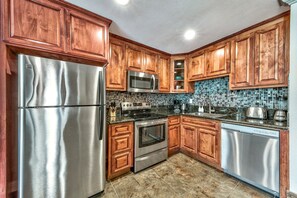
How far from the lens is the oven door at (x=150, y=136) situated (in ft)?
7.44

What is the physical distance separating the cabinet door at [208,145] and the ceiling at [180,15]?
5.90 feet

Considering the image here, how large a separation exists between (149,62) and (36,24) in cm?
197

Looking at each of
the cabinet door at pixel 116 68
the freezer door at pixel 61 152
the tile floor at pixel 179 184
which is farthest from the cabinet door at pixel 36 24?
the tile floor at pixel 179 184

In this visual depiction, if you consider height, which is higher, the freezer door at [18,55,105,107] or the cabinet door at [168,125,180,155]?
the freezer door at [18,55,105,107]

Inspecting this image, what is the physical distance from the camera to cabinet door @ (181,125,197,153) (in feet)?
8.97

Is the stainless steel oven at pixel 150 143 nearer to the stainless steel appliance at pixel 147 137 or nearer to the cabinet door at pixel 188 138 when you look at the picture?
the stainless steel appliance at pixel 147 137

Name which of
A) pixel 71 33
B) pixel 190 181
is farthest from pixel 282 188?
pixel 71 33

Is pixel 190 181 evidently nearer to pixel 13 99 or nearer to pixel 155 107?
pixel 155 107

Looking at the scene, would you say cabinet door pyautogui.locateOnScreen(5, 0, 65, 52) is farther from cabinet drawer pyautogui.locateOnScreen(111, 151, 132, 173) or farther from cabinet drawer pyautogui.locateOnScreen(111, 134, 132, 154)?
cabinet drawer pyautogui.locateOnScreen(111, 151, 132, 173)

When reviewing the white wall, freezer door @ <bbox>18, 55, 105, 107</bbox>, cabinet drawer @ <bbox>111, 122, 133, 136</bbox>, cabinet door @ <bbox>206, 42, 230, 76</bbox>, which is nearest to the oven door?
cabinet drawer @ <bbox>111, 122, 133, 136</bbox>

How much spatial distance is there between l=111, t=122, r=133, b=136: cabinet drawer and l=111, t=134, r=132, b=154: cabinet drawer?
0.22 ft

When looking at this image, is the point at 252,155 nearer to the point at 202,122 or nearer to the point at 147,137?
the point at 202,122

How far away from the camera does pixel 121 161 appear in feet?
6.99

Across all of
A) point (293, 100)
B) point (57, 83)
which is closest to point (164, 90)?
point (293, 100)
